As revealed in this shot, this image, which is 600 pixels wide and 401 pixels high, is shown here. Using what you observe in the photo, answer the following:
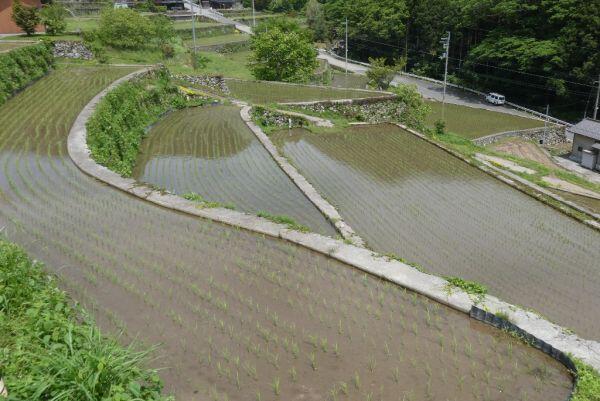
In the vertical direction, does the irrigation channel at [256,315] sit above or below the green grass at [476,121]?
above

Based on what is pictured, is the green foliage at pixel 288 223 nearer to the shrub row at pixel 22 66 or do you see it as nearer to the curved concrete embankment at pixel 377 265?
the curved concrete embankment at pixel 377 265

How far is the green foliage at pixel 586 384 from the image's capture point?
13.1ft

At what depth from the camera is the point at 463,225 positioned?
8.81m

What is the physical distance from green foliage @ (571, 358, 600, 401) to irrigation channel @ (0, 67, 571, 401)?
6.5 inches

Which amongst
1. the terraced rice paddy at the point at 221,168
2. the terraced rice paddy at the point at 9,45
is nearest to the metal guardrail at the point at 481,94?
the terraced rice paddy at the point at 221,168

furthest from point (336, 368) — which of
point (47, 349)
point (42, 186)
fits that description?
point (42, 186)

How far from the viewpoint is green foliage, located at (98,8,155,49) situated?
26109 millimetres

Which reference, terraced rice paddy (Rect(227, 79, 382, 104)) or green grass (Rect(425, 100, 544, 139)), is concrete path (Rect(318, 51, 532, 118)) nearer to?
green grass (Rect(425, 100, 544, 139))

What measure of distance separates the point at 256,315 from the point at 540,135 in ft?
81.8

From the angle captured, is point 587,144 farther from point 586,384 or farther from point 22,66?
point 22,66

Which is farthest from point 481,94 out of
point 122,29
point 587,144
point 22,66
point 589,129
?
point 22,66

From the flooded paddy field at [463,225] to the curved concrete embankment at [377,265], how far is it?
1.40 meters

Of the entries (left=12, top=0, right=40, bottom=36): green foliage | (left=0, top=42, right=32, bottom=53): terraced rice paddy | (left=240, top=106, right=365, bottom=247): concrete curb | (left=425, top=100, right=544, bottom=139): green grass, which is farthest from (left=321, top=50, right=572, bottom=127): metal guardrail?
(left=12, top=0, right=40, bottom=36): green foliage

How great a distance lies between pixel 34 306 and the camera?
4.51 metres
